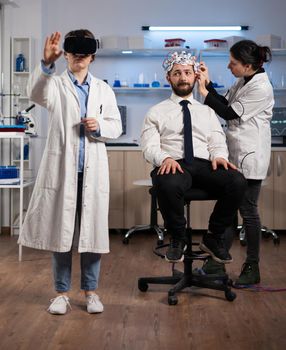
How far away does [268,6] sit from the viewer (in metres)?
5.59

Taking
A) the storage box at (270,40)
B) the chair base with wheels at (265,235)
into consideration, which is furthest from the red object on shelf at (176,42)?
the chair base with wheels at (265,235)

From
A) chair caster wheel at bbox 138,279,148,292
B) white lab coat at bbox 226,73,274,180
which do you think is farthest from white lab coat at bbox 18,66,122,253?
white lab coat at bbox 226,73,274,180

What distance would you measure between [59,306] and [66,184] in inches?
22.5

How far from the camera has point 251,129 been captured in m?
3.08

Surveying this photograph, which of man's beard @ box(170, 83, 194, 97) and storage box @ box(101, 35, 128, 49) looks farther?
storage box @ box(101, 35, 128, 49)

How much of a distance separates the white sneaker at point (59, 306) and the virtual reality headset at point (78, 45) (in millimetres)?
1123

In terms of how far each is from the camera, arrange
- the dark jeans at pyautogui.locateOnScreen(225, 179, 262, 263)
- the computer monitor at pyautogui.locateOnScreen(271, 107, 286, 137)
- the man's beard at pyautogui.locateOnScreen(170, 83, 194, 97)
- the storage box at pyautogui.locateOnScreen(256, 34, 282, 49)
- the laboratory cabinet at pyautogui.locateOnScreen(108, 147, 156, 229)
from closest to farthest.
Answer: the man's beard at pyautogui.locateOnScreen(170, 83, 194, 97) < the dark jeans at pyautogui.locateOnScreen(225, 179, 262, 263) < the laboratory cabinet at pyautogui.locateOnScreen(108, 147, 156, 229) < the storage box at pyautogui.locateOnScreen(256, 34, 282, 49) < the computer monitor at pyautogui.locateOnScreen(271, 107, 286, 137)

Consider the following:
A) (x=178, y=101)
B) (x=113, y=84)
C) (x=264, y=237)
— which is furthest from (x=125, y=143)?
(x=178, y=101)

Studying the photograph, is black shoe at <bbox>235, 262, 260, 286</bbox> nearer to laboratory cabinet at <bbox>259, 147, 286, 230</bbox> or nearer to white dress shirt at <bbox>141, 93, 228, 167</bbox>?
white dress shirt at <bbox>141, 93, 228, 167</bbox>

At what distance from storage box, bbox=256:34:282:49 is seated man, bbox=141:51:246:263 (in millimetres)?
2573

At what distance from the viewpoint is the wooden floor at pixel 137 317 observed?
7.40 feet

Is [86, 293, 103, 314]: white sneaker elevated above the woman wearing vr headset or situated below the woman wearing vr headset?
below

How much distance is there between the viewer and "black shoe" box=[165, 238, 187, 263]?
271 centimetres

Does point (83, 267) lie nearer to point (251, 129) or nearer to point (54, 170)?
point (54, 170)
